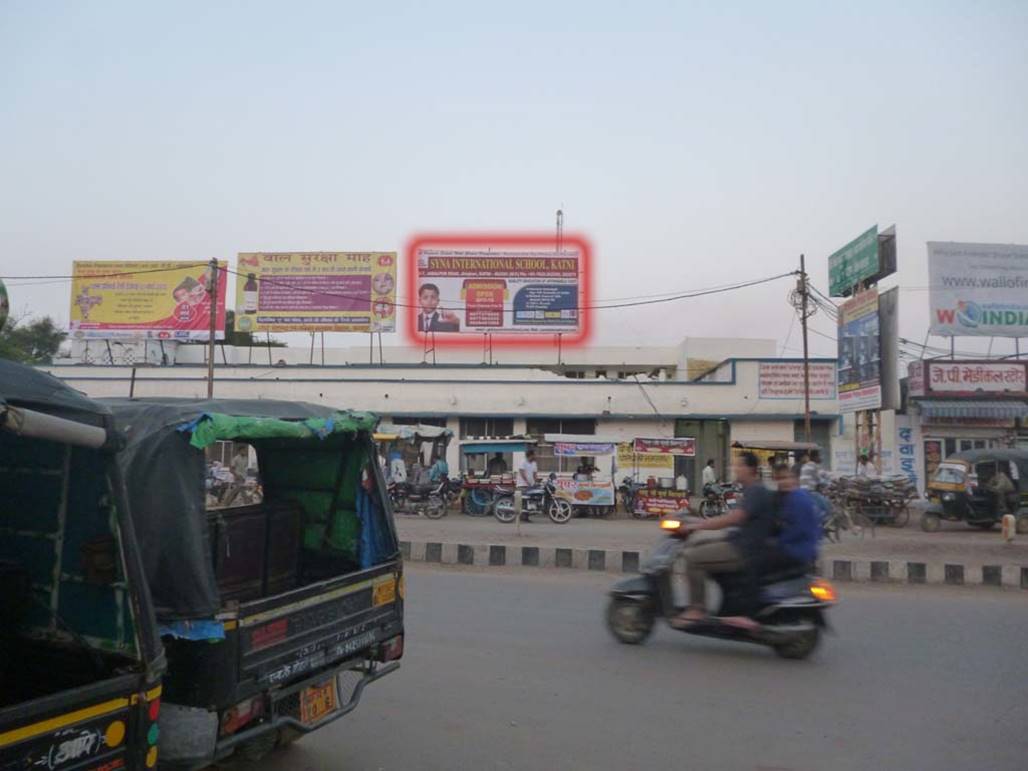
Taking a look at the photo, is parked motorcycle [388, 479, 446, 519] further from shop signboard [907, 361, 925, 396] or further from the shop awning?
the shop awning

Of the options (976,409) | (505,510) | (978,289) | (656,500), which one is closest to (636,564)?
(505,510)

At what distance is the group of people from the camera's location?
645 centimetres

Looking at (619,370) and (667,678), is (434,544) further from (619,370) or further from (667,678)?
(619,370)

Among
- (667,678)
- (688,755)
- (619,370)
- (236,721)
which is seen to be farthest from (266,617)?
(619,370)

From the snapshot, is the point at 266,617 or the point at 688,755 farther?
the point at 688,755

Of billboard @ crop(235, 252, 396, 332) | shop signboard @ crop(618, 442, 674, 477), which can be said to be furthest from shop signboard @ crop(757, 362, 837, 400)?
billboard @ crop(235, 252, 396, 332)

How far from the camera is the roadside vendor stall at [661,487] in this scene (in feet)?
66.9

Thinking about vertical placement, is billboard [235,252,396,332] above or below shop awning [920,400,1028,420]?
above

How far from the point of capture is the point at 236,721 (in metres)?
3.45

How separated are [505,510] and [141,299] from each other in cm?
2017

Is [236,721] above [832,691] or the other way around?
above

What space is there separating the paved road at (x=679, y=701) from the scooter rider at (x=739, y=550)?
41cm

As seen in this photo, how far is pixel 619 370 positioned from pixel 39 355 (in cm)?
2775

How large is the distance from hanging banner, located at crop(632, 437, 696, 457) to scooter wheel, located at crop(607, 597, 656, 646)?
48.8ft
